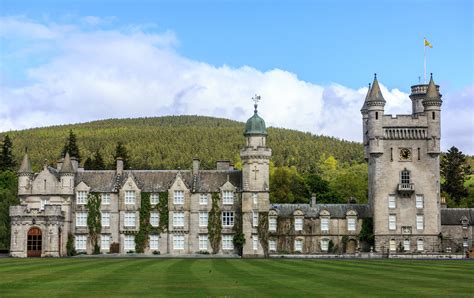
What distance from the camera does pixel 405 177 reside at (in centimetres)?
8400

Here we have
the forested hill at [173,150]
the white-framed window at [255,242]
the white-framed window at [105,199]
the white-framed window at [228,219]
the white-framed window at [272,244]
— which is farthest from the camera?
the forested hill at [173,150]

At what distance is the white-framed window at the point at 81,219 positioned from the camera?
8388 centimetres

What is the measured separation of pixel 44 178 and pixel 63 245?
23.8 ft

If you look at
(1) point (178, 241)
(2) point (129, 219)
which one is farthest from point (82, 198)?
(1) point (178, 241)

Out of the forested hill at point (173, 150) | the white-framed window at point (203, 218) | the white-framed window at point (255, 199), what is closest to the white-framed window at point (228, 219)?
the white-framed window at point (203, 218)

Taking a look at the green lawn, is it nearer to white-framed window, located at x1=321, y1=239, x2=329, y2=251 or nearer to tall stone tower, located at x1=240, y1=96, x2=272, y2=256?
tall stone tower, located at x1=240, y1=96, x2=272, y2=256

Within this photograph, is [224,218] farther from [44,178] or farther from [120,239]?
[44,178]

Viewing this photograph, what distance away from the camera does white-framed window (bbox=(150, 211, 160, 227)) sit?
8379 centimetres

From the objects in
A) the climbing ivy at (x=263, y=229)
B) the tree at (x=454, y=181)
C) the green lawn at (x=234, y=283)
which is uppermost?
the tree at (x=454, y=181)

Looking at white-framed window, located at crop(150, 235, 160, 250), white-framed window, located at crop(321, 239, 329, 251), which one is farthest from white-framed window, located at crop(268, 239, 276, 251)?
white-framed window, located at crop(150, 235, 160, 250)

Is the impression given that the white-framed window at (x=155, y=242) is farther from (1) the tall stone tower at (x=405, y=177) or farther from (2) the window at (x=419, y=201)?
(2) the window at (x=419, y=201)

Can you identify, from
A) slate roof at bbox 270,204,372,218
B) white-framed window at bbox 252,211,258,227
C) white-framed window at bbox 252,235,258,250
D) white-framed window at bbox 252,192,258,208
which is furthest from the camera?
slate roof at bbox 270,204,372,218

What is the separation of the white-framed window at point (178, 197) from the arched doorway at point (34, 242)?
45.8ft

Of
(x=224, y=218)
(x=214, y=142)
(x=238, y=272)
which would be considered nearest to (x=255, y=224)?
(x=224, y=218)
